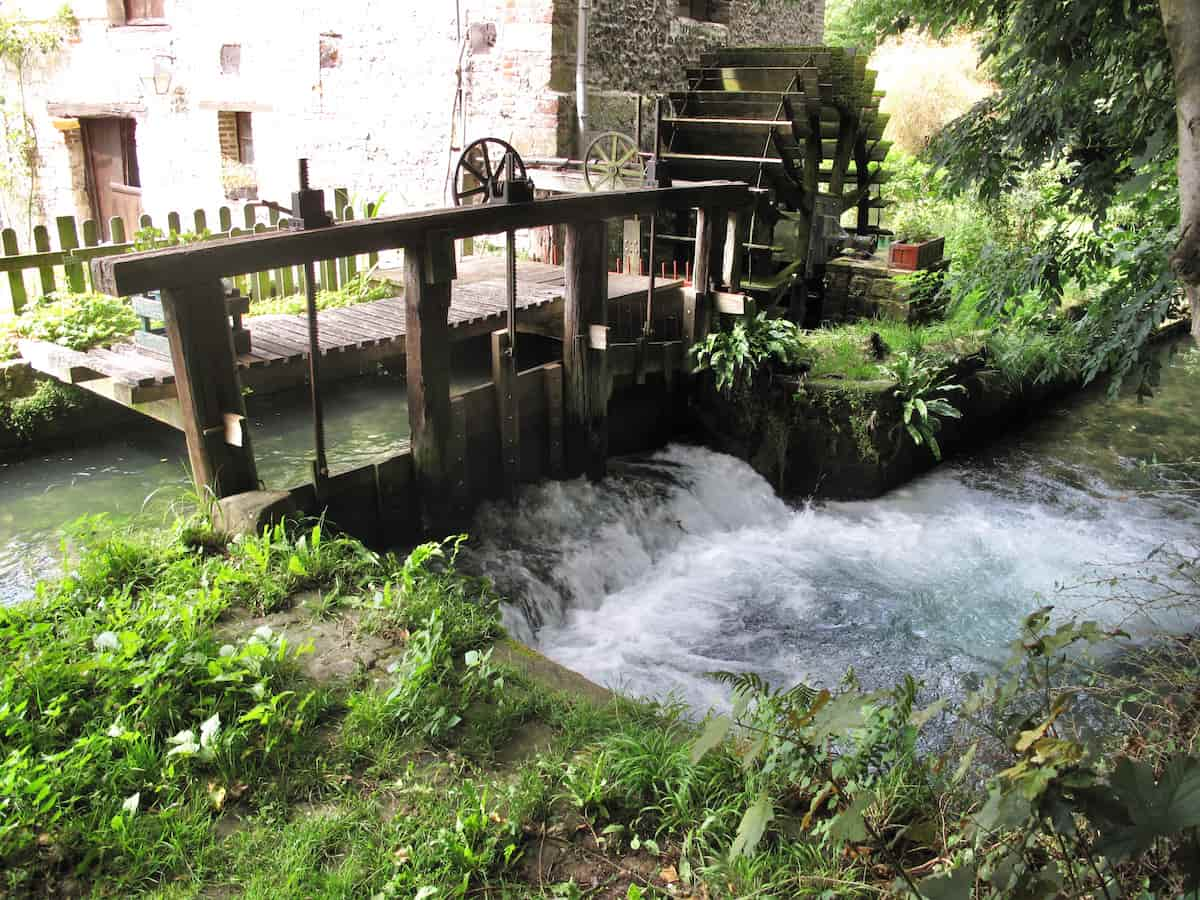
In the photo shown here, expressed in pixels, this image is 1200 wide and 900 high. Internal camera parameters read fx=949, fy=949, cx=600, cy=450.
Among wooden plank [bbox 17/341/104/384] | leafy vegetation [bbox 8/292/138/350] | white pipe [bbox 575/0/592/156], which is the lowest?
wooden plank [bbox 17/341/104/384]

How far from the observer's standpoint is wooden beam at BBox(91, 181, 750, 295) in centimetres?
410

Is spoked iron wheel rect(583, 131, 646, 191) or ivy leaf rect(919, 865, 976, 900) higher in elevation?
spoked iron wheel rect(583, 131, 646, 191)

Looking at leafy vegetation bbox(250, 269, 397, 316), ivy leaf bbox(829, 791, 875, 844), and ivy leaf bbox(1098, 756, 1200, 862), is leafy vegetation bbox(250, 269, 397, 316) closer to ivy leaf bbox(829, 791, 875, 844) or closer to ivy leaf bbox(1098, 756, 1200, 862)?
ivy leaf bbox(829, 791, 875, 844)

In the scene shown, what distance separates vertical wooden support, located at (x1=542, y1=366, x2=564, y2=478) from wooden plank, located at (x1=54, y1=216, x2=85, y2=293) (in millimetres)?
3592

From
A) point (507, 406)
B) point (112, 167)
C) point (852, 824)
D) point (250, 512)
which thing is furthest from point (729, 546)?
point (112, 167)

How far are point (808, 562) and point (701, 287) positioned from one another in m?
2.36

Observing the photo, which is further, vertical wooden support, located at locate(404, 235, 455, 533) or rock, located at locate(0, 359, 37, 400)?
rock, located at locate(0, 359, 37, 400)

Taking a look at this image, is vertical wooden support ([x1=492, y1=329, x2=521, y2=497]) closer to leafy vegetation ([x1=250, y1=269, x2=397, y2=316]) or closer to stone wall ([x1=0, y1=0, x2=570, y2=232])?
leafy vegetation ([x1=250, y1=269, x2=397, y2=316])

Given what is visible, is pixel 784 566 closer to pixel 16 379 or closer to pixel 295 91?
pixel 16 379

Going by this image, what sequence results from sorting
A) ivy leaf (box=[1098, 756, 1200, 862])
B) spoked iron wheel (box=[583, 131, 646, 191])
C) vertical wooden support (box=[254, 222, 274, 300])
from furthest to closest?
spoked iron wheel (box=[583, 131, 646, 191]) < vertical wooden support (box=[254, 222, 274, 300]) < ivy leaf (box=[1098, 756, 1200, 862])

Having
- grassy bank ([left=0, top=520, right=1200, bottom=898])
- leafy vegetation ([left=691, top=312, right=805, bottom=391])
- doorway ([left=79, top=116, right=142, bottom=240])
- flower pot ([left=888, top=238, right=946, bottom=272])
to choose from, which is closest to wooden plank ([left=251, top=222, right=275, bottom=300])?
leafy vegetation ([left=691, top=312, right=805, bottom=391])

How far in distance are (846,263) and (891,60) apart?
12.3 meters

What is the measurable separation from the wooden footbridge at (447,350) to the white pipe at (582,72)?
2365mm

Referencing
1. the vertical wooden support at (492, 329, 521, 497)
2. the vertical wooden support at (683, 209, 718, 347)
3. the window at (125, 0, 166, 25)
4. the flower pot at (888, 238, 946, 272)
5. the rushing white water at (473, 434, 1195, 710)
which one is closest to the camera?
the rushing white water at (473, 434, 1195, 710)
